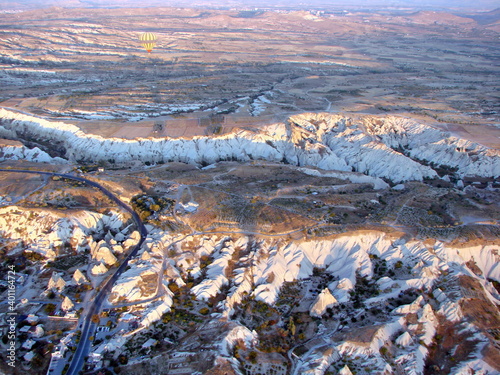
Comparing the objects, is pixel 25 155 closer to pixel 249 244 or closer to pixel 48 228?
pixel 48 228

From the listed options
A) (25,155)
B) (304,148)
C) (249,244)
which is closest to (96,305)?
(249,244)

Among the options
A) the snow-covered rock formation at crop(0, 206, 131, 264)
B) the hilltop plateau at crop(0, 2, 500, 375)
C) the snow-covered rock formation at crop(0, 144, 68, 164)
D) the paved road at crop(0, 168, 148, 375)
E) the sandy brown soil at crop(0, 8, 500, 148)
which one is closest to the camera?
the paved road at crop(0, 168, 148, 375)

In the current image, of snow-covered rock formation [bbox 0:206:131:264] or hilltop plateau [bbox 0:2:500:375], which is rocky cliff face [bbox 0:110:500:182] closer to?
hilltop plateau [bbox 0:2:500:375]

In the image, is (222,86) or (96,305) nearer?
(96,305)

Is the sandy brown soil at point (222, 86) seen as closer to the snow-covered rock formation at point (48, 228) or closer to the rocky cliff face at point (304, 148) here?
the rocky cliff face at point (304, 148)

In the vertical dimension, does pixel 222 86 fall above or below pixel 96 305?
above

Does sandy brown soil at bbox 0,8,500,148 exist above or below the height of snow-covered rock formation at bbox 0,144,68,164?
above

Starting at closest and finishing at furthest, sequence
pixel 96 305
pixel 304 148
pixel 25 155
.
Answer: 1. pixel 96 305
2. pixel 25 155
3. pixel 304 148

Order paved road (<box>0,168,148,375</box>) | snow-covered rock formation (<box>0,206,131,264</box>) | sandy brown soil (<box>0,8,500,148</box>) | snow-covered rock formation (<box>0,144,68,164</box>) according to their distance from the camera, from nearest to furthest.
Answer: paved road (<box>0,168,148,375</box>) < snow-covered rock formation (<box>0,206,131,264</box>) < snow-covered rock formation (<box>0,144,68,164</box>) < sandy brown soil (<box>0,8,500,148</box>)

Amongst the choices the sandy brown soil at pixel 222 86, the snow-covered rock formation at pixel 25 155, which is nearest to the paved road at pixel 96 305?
the snow-covered rock formation at pixel 25 155

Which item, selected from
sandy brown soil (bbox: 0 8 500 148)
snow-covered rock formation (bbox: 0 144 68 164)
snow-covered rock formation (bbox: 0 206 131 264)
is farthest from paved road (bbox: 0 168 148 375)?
sandy brown soil (bbox: 0 8 500 148)
